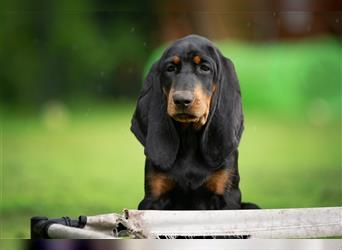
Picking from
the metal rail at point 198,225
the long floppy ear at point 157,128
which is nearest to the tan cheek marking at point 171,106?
the long floppy ear at point 157,128

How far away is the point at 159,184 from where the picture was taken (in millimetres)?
3918

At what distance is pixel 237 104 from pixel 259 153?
0.26 metres

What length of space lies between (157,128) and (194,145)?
0.19m

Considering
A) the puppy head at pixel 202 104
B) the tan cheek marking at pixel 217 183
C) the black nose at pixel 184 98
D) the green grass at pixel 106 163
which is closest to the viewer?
the black nose at pixel 184 98

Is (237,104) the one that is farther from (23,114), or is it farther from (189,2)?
(23,114)

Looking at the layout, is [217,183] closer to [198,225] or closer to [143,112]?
[198,225]

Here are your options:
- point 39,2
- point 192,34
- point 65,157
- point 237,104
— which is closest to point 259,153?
point 237,104

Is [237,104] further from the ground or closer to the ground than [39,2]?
closer to the ground

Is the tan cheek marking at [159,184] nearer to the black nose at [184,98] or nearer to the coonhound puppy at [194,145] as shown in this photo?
the coonhound puppy at [194,145]

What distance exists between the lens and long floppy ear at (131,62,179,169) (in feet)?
12.8

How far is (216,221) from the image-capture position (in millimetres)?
3840

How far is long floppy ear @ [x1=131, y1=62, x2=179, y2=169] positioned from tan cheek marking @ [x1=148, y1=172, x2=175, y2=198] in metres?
0.05

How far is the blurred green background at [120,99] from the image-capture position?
13.3ft

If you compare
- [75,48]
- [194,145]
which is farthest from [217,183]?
[75,48]
